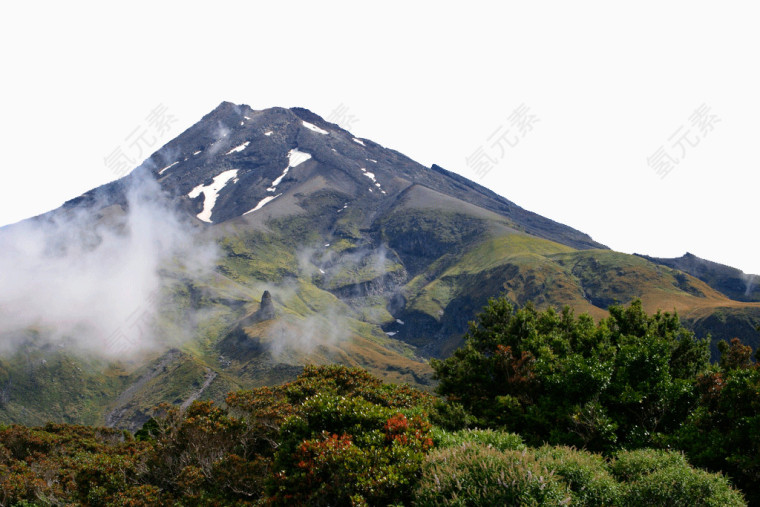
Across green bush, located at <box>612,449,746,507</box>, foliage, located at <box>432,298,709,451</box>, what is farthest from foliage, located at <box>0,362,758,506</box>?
foliage, located at <box>432,298,709,451</box>

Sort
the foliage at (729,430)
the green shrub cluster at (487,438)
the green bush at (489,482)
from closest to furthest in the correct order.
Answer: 1. the green bush at (489,482)
2. the green shrub cluster at (487,438)
3. the foliage at (729,430)

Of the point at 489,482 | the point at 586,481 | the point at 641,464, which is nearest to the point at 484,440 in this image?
the point at 586,481

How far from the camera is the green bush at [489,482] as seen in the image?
46.6 ft

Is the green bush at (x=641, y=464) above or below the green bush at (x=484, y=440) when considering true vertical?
below

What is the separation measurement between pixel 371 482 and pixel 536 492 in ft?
16.2

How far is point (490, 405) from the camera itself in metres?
30.8

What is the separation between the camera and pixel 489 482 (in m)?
14.6

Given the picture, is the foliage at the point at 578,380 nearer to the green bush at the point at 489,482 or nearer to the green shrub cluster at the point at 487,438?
the green shrub cluster at the point at 487,438

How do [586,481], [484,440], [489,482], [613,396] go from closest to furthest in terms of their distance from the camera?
[489,482] < [586,481] < [484,440] < [613,396]

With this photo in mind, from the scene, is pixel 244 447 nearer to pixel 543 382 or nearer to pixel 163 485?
pixel 163 485

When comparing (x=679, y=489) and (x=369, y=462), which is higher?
(x=369, y=462)

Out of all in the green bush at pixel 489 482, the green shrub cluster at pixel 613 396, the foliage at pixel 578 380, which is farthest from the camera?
the foliage at pixel 578 380

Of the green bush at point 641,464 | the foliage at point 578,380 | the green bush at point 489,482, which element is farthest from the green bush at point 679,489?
the foliage at point 578,380

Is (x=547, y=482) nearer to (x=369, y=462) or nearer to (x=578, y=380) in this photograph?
(x=369, y=462)
